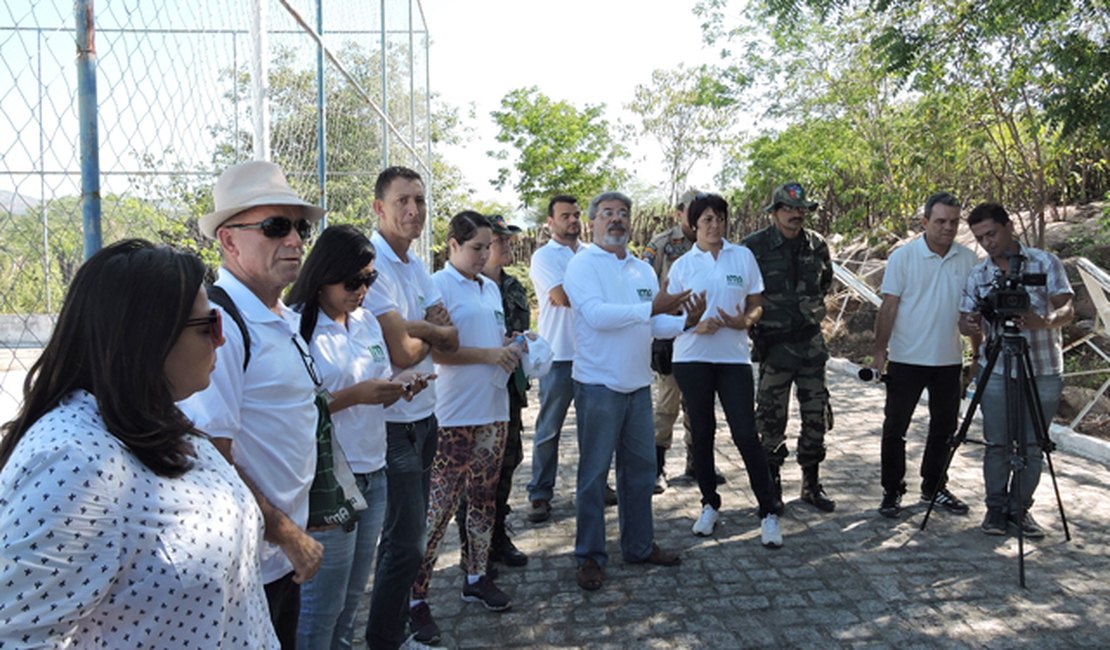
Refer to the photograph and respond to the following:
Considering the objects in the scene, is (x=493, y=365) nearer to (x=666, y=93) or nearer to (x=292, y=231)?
(x=292, y=231)

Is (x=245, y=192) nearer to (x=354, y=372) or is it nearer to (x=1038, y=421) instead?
(x=354, y=372)

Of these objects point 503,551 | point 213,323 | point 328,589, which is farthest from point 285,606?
point 503,551

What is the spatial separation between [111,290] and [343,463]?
1282 millimetres

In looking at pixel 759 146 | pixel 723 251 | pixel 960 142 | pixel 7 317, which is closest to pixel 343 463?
pixel 7 317

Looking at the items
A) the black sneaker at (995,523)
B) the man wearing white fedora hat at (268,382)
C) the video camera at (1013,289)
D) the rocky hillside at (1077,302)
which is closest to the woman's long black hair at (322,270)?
the man wearing white fedora hat at (268,382)

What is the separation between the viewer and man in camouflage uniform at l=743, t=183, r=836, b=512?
542 cm

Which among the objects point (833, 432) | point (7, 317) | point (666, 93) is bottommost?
point (833, 432)

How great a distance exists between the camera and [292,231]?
2.42m

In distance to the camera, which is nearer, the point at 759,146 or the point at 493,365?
the point at 493,365

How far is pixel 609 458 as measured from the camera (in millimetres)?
4426

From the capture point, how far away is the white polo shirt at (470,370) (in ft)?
12.8

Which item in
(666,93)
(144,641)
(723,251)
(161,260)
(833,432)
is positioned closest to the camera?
(144,641)

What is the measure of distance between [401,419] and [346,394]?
61 cm

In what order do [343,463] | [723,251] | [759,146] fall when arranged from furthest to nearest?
1. [759,146]
2. [723,251]
3. [343,463]
